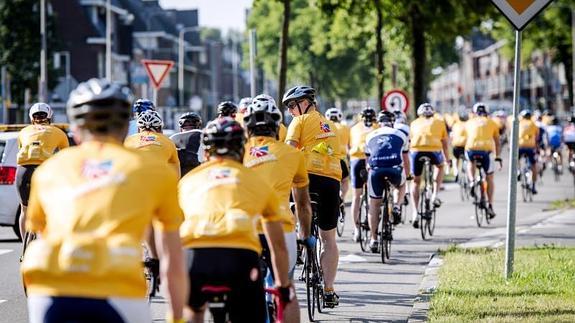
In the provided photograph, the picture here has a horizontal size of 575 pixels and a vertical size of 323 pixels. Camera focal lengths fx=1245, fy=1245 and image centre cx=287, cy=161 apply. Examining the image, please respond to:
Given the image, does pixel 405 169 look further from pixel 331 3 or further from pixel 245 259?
pixel 331 3

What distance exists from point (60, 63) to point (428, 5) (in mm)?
→ 42662

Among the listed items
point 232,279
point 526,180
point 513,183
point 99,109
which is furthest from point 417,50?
point 99,109

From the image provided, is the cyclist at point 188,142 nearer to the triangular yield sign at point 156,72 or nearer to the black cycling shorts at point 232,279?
the black cycling shorts at point 232,279

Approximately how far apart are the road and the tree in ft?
135

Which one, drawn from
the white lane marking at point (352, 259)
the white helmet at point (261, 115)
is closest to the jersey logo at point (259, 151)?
the white helmet at point (261, 115)

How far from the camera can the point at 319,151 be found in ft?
37.1

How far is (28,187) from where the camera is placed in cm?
1364

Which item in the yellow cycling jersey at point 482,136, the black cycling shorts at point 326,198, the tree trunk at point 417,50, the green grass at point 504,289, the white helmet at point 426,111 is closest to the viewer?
the green grass at point 504,289

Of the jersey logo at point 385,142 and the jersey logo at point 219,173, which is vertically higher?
the jersey logo at point 385,142

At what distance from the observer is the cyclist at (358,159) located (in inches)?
656

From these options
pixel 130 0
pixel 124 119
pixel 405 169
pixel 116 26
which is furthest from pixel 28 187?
pixel 130 0

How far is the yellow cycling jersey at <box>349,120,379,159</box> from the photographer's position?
58.1 ft

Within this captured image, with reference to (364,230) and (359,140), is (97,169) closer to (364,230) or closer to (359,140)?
(364,230)

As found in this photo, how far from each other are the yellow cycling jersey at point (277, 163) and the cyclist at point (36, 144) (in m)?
5.95
